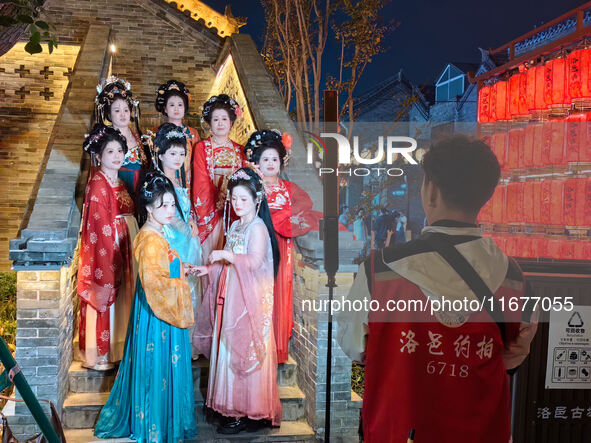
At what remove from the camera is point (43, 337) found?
13.3 ft

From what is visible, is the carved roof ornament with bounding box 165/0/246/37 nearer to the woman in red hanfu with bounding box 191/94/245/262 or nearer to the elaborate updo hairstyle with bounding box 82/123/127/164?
the woman in red hanfu with bounding box 191/94/245/262

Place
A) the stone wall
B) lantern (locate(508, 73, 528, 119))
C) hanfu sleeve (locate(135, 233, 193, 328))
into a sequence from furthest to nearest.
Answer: lantern (locate(508, 73, 528, 119)) < the stone wall < hanfu sleeve (locate(135, 233, 193, 328))

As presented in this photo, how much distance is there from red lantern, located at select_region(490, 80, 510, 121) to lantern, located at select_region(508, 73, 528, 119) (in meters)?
0.11

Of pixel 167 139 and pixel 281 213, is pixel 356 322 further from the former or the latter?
pixel 167 139

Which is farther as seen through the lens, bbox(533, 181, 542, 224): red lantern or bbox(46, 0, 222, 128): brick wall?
bbox(46, 0, 222, 128): brick wall

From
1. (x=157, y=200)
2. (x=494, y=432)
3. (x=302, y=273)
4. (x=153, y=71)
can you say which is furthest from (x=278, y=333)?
(x=153, y=71)

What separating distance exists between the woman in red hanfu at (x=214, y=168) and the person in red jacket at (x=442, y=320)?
2532mm

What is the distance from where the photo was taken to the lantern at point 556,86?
5449mm

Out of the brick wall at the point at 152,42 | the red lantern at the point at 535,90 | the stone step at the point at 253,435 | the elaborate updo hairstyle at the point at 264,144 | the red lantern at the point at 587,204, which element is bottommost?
the stone step at the point at 253,435

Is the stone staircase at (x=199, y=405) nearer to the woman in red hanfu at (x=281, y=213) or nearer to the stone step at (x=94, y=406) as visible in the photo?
the stone step at (x=94, y=406)

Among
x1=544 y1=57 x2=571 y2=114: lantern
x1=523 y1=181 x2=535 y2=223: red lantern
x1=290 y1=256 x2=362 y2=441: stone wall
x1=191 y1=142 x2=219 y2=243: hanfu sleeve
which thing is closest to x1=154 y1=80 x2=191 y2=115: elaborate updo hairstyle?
x1=191 y1=142 x2=219 y2=243: hanfu sleeve

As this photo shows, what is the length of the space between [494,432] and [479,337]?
1.56 feet

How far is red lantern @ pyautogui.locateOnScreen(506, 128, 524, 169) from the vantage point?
5.75m

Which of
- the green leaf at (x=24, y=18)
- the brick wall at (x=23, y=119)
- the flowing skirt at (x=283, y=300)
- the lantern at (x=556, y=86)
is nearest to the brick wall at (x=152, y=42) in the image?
the brick wall at (x=23, y=119)
